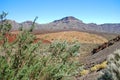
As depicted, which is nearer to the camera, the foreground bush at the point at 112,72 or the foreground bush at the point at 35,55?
the foreground bush at the point at 35,55

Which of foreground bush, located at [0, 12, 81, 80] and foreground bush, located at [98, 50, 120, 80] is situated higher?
foreground bush, located at [0, 12, 81, 80]

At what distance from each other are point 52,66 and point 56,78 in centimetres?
33

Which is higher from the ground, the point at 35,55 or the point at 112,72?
the point at 35,55

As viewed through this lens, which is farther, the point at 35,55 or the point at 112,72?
the point at 112,72

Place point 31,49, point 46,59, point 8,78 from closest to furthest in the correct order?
point 8,78 < point 31,49 < point 46,59

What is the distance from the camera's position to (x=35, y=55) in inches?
302

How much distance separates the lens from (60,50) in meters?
8.10

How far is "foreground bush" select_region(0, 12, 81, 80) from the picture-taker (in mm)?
7293

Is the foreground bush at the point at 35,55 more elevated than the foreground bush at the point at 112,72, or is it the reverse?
the foreground bush at the point at 35,55

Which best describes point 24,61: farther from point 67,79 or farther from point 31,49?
point 67,79

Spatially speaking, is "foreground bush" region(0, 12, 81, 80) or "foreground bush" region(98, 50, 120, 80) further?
"foreground bush" region(98, 50, 120, 80)

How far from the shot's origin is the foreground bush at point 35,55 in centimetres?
729

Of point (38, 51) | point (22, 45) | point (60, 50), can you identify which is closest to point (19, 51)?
point (22, 45)

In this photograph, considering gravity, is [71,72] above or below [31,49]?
below
